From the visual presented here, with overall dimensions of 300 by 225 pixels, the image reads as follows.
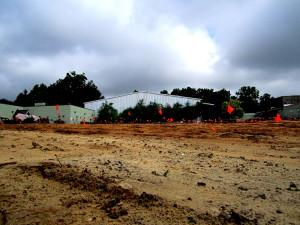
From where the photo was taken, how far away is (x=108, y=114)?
1359 inches

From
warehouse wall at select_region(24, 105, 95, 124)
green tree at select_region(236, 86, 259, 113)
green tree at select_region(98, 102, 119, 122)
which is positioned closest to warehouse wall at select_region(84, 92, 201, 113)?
green tree at select_region(98, 102, 119, 122)

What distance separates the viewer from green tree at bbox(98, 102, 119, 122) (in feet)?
112

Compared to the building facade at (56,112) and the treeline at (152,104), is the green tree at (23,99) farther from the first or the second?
the building facade at (56,112)

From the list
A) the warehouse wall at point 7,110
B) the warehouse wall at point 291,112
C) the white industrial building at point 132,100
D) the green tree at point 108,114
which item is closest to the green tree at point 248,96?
the warehouse wall at point 291,112

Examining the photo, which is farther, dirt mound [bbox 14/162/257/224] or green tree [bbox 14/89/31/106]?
green tree [bbox 14/89/31/106]

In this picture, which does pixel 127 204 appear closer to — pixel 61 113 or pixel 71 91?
pixel 61 113

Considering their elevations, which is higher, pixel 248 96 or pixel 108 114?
pixel 248 96

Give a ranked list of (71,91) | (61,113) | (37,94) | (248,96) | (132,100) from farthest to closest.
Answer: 1. (248,96)
2. (37,94)
3. (71,91)
4. (132,100)
5. (61,113)

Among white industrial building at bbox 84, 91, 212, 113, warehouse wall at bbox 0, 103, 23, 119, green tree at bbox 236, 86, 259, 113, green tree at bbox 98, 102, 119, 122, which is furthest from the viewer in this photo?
green tree at bbox 236, 86, 259, 113

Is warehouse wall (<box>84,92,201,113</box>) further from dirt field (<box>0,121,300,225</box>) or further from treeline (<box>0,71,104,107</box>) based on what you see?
dirt field (<box>0,121,300,225</box>)

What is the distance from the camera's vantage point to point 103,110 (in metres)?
35.1

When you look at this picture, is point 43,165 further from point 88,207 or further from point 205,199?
point 205,199

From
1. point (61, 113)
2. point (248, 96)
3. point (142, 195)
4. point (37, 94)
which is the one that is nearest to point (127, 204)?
point (142, 195)

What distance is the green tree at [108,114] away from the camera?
34.2m
